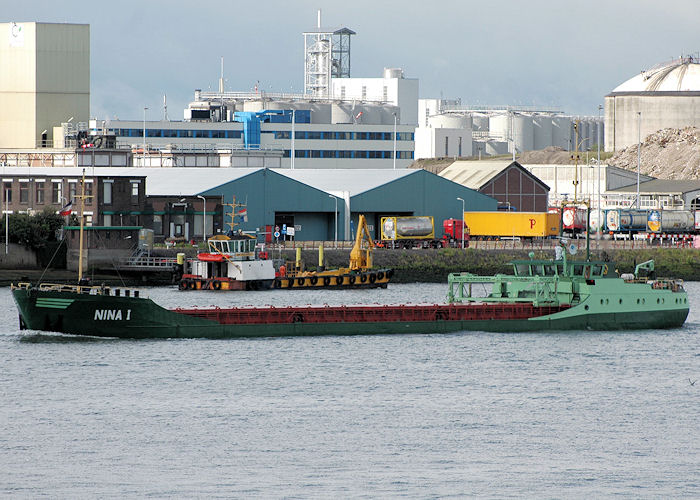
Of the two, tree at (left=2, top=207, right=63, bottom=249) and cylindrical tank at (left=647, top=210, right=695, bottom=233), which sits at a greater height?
cylindrical tank at (left=647, top=210, right=695, bottom=233)

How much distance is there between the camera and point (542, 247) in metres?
109

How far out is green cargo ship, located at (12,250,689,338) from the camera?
55562 millimetres

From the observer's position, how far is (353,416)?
40438 millimetres

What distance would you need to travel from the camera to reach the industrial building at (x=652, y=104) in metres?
165

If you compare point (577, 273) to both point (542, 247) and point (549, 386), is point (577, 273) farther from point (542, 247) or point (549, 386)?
point (542, 247)

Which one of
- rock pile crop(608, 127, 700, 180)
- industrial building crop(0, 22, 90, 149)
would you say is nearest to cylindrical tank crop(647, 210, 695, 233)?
rock pile crop(608, 127, 700, 180)

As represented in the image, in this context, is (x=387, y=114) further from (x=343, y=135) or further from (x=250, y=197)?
(x=250, y=197)

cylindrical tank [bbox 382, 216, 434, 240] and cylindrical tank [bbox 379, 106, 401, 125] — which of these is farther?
cylindrical tank [bbox 379, 106, 401, 125]

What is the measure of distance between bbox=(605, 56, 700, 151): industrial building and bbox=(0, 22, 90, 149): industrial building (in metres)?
72.4

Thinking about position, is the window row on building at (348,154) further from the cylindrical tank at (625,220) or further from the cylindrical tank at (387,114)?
the cylindrical tank at (625,220)

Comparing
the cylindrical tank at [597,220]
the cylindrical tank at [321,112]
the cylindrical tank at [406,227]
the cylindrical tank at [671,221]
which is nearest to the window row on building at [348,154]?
the cylindrical tank at [321,112]

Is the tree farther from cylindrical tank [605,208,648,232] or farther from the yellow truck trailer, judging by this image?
cylindrical tank [605,208,648,232]

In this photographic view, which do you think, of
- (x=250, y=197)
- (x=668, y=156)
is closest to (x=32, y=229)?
(x=250, y=197)

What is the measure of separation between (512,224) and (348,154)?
5620cm
